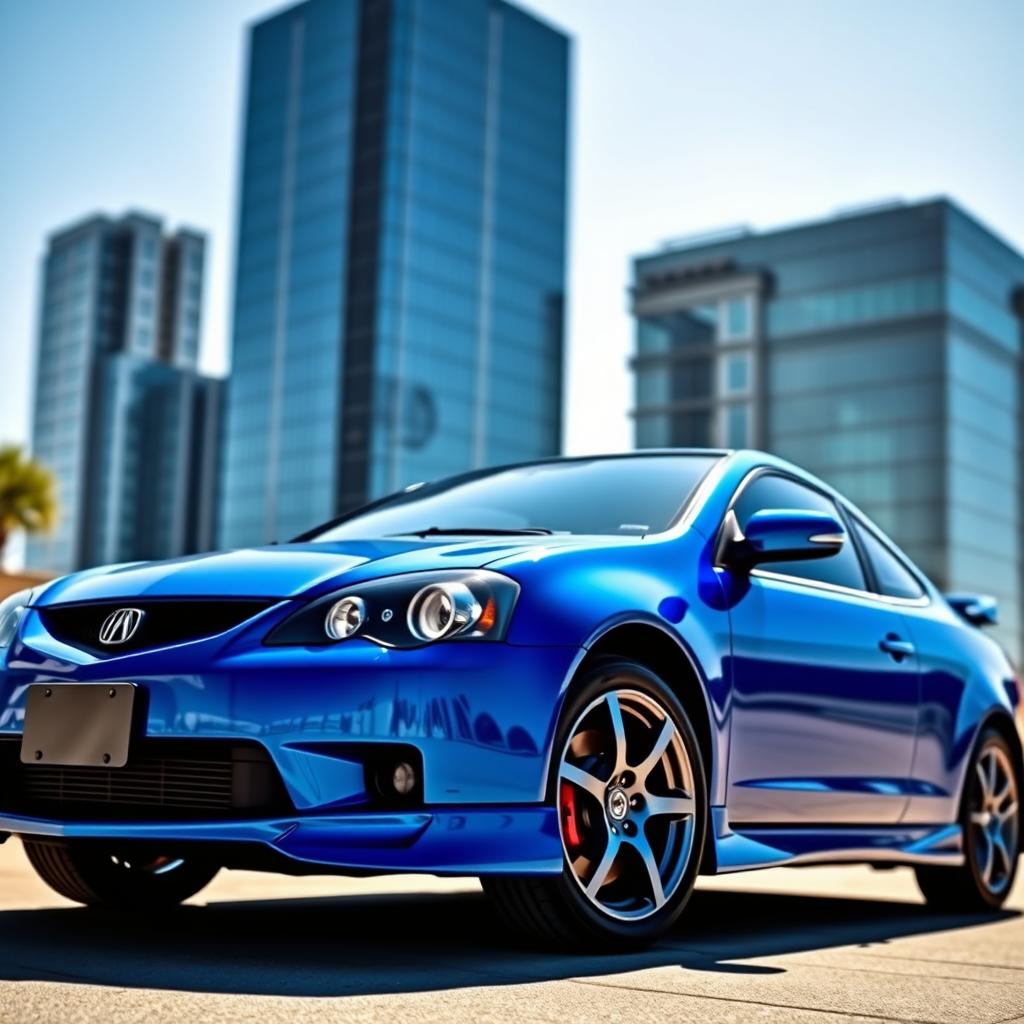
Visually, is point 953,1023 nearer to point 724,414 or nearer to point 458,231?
point 724,414

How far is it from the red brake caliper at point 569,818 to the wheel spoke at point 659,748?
0.82 ft

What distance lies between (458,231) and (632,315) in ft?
42.7

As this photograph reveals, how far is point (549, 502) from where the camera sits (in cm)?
510

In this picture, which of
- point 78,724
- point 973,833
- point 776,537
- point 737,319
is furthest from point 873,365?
point 78,724

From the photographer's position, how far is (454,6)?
106 meters

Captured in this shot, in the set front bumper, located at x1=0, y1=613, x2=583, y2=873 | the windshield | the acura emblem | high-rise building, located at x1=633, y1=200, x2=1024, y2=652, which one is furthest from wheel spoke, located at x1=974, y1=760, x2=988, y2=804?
high-rise building, located at x1=633, y1=200, x2=1024, y2=652

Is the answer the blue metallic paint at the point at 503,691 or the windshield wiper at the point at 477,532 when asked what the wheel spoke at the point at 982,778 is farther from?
the windshield wiper at the point at 477,532

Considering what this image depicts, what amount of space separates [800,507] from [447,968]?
254 centimetres

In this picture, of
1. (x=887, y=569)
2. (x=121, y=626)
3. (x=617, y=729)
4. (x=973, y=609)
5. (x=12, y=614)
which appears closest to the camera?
(x=121, y=626)

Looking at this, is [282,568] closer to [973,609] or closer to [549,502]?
[549,502]

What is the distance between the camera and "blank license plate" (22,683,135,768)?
3748mm

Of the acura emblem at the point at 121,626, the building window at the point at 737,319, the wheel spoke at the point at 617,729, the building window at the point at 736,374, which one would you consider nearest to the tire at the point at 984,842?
the wheel spoke at the point at 617,729

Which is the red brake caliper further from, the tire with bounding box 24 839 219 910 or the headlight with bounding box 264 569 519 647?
the tire with bounding box 24 839 219 910

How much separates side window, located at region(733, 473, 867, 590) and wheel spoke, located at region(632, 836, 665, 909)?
129 centimetres
